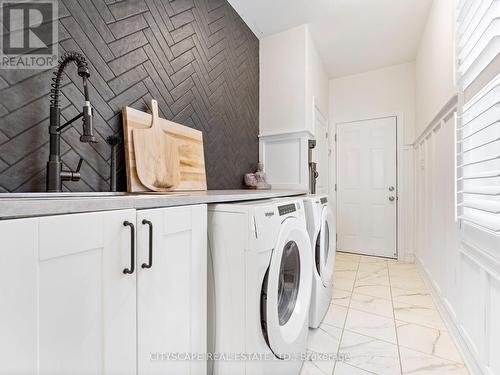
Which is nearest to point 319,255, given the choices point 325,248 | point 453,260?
point 325,248

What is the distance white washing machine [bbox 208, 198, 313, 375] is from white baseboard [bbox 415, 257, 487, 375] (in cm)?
102

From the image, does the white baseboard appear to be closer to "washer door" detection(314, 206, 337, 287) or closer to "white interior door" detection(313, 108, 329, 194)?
"washer door" detection(314, 206, 337, 287)

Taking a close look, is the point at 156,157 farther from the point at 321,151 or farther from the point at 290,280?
the point at 321,151

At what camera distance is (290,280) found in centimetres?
141

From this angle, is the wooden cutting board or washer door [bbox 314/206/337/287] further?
washer door [bbox 314/206/337/287]

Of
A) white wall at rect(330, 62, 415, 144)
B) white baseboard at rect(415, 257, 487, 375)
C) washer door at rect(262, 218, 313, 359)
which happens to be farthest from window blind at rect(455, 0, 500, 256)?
white wall at rect(330, 62, 415, 144)

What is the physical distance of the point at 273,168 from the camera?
286 cm

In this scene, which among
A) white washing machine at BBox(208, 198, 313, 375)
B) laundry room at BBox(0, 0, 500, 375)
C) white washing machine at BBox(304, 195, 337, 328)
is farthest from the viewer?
white washing machine at BBox(304, 195, 337, 328)

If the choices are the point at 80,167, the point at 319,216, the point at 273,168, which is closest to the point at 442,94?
the point at 319,216

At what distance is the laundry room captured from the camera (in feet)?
2.07

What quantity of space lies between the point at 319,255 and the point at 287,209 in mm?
739

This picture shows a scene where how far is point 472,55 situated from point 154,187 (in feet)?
6.20

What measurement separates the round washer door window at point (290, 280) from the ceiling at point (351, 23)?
7.56 ft

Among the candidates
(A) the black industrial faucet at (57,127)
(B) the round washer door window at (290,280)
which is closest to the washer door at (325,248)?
(B) the round washer door window at (290,280)
